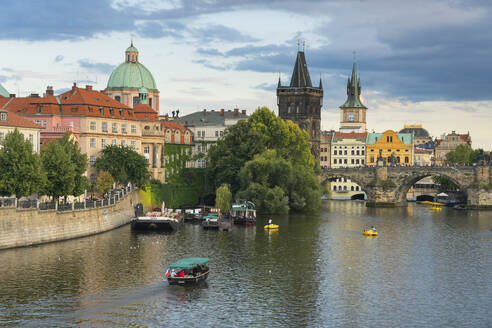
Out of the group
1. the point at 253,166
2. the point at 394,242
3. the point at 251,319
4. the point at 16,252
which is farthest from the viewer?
the point at 253,166

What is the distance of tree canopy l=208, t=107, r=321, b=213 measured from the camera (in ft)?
403

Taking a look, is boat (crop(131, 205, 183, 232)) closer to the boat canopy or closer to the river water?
the river water

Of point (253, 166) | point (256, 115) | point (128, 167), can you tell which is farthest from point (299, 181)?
point (128, 167)

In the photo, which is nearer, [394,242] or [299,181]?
[394,242]

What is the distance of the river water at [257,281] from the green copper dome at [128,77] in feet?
232

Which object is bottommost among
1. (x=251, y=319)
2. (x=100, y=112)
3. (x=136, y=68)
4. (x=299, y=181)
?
(x=251, y=319)

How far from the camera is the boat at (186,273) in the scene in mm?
63750

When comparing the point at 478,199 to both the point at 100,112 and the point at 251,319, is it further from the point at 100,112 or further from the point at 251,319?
the point at 251,319

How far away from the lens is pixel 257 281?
66.5 m

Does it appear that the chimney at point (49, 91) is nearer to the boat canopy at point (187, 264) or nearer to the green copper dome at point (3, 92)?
the green copper dome at point (3, 92)

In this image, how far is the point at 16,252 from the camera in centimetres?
7444

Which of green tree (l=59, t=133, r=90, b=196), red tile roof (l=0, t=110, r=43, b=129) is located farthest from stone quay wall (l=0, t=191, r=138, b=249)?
red tile roof (l=0, t=110, r=43, b=129)

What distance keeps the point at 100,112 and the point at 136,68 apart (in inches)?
1951

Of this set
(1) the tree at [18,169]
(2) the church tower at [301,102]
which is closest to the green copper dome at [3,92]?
(1) the tree at [18,169]
